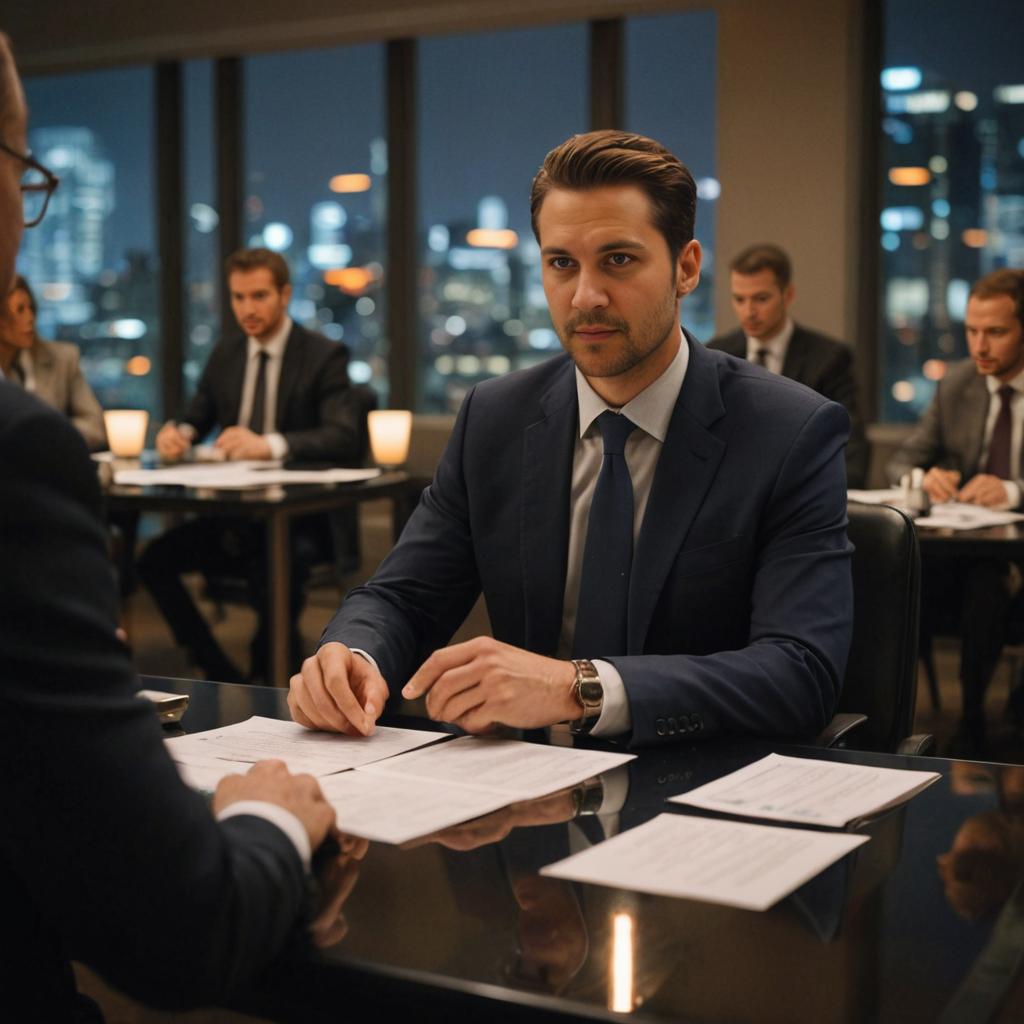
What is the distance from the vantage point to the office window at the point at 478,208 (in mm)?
7219

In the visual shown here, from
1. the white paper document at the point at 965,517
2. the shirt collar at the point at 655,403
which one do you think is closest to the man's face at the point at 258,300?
the white paper document at the point at 965,517

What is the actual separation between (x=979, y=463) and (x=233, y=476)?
228 centimetres

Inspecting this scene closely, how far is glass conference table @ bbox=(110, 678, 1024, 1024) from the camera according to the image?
0.78 m

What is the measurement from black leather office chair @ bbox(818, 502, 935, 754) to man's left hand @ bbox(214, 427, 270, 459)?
2929 millimetres

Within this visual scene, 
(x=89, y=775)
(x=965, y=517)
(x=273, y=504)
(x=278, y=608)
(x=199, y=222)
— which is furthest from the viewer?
(x=199, y=222)

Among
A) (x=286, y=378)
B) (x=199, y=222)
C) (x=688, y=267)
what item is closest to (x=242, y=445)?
(x=286, y=378)

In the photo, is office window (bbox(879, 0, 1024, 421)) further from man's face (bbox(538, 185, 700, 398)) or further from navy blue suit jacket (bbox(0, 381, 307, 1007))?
navy blue suit jacket (bbox(0, 381, 307, 1007))

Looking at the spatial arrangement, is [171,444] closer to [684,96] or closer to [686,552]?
[686,552]

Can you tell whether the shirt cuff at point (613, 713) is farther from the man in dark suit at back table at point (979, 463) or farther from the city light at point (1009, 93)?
the city light at point (1009, 93)

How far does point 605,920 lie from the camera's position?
87 centimetres

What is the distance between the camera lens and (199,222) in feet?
25.8

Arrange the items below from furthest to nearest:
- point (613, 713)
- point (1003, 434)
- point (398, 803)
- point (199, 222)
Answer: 1. point (199, 222)
2. point (1003, 434)
3. point (613, 713)
4. point (398, 803)

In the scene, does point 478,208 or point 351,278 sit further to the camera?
point 351,278

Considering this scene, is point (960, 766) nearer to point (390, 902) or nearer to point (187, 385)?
point (390, 902)
